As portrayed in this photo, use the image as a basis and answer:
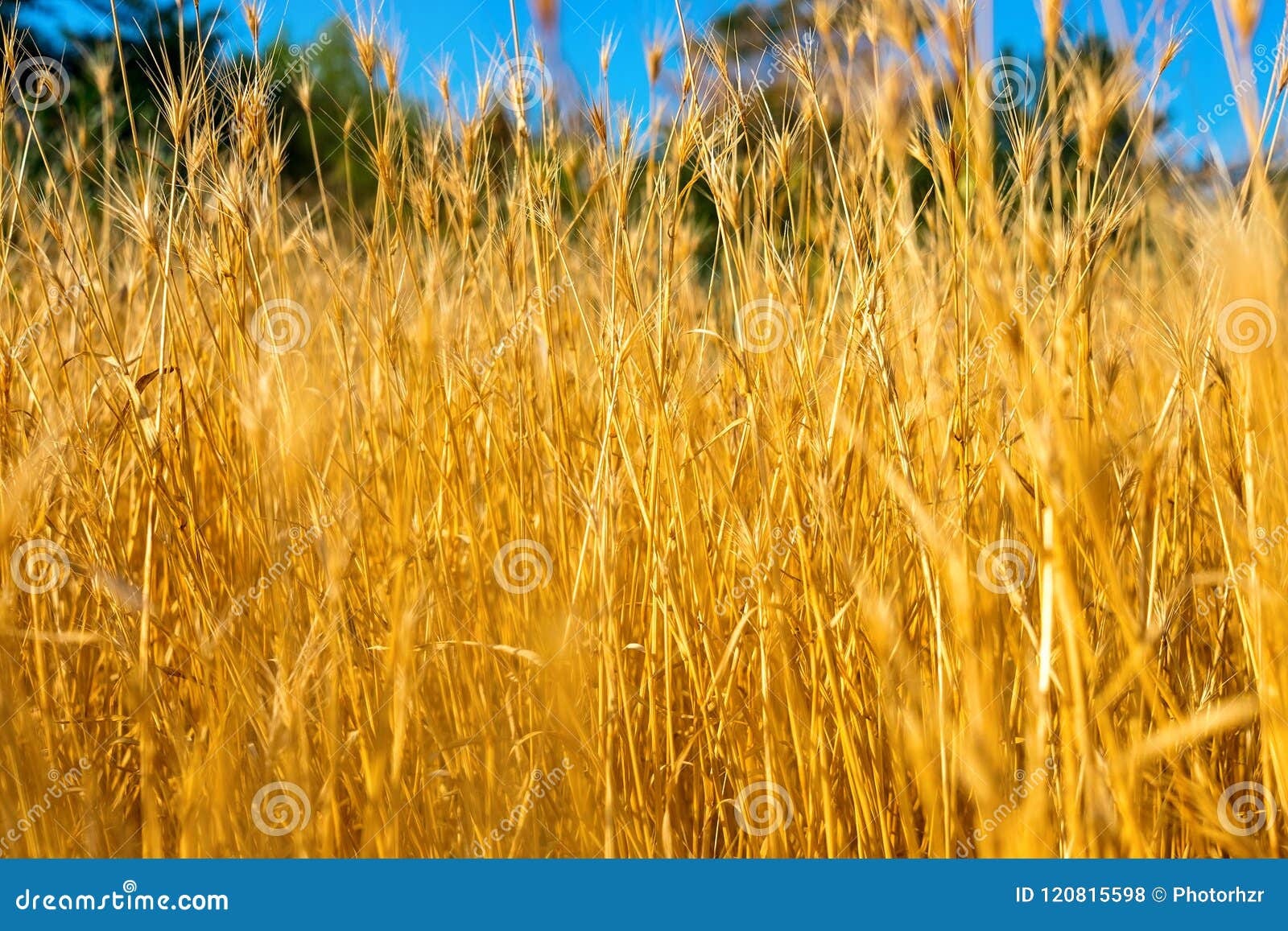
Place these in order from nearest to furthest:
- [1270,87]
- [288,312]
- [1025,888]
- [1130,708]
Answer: [1025,888], [1270,87], [1130,708], [288,312]

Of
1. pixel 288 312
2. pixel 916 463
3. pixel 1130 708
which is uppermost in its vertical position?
pixel 288 312

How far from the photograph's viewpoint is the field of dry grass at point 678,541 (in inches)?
33.7

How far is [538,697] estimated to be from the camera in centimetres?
110

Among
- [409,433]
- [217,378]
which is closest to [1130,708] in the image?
[409,433]

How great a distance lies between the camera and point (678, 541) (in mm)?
1083

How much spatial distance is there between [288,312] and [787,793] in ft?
3.39

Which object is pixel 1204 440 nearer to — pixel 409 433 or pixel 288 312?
pixel 409 433

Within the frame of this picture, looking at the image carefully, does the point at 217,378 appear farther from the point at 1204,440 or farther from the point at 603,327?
the point at 1204,440

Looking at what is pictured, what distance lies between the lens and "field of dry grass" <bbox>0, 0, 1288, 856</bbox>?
0.86m

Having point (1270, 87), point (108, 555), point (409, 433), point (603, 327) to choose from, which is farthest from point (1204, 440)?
point (108, 555)

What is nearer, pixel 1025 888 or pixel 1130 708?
pixel 1025 888

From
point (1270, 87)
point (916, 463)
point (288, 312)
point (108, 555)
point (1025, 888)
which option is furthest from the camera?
point (288, 312)

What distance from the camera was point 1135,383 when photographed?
1309mm

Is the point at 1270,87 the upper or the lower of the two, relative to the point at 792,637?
upper
